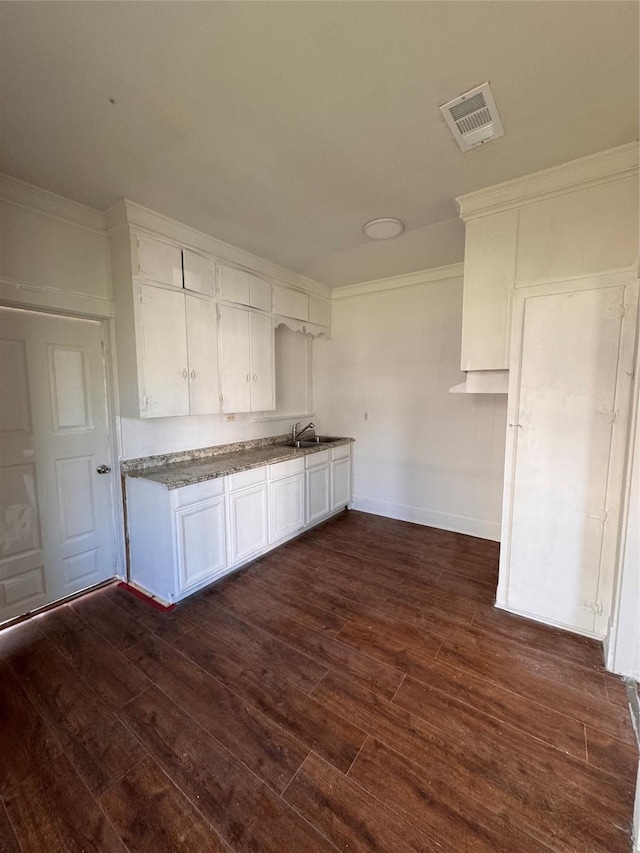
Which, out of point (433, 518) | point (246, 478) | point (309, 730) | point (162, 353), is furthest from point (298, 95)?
point (433, 518)

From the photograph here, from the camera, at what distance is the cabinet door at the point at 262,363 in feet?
10.9

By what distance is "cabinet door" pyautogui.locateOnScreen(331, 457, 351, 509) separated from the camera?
396cm

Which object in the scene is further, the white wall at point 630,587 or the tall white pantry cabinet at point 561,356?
the tall white pantry cabinet at point 561,356

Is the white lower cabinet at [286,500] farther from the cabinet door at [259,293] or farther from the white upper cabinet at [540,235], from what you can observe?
the white upper cabinet at [540,235]

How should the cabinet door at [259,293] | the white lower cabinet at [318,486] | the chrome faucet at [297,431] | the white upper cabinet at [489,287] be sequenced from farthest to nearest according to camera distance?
the chrome faucet at [297,431]
the white lower cabinet at [318,486]
the cabinet door at [259,293]
the white upper cabinet at [489,287]

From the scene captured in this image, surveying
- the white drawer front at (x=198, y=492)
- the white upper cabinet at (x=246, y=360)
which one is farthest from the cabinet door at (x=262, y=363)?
the white drawer front at (x=198, y=492)

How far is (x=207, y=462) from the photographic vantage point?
3.04 m

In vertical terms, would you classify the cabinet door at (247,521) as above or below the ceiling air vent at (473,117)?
below

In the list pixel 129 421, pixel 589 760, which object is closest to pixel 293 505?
pixel 129 421

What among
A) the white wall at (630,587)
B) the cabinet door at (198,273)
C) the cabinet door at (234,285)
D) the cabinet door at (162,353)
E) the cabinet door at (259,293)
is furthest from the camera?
the cabinet door at (259,293)

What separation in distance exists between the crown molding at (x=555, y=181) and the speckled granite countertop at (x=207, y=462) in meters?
2.44

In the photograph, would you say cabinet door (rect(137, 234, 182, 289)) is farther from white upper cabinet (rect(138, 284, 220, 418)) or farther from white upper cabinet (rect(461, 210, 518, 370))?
white upper cabinet (rect(461, 210, 518, 370))

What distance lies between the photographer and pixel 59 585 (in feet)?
Answer: 7.89

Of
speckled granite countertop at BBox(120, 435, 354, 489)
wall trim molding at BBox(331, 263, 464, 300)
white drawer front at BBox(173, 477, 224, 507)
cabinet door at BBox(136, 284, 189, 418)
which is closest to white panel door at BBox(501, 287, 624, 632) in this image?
wall trim molding at BBox(331, 263, 464, 300)
